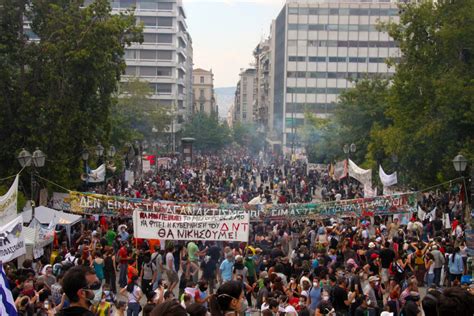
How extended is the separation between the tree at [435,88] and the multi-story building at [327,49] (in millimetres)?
68158

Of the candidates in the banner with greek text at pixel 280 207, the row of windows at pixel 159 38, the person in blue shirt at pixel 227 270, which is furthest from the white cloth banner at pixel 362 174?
the row of windows at pixel 159 38

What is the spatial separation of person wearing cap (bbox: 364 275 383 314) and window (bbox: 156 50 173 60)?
89.9 meters

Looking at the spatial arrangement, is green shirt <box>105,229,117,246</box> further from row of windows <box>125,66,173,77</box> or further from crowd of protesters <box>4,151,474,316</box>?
row of windows <box>125,66,173,77</box>

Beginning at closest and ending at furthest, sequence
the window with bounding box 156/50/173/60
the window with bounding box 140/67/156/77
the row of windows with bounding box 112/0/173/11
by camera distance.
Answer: the row of windows with bounding box 112/0/173/11, the window with bounding box 140/67/156/77, the window with bounding box 156/50/173/60

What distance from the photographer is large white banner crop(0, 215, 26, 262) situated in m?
14.7

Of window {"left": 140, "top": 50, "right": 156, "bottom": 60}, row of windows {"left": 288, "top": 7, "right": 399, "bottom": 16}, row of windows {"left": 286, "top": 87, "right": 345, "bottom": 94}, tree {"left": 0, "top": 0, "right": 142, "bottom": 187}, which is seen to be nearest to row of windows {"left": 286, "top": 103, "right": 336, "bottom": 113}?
row of windows {"left": 286, "top": 87, "right": 345, "bottom": 94}

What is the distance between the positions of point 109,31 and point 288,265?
1381 cm

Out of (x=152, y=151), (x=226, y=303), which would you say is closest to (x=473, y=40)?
(x=226, y=303)

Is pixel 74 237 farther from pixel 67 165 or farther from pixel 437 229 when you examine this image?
pixel 437 229

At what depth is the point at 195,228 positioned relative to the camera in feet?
62.4

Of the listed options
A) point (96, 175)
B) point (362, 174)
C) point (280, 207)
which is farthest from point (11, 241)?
point (362, 174)

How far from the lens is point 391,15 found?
97.9 m

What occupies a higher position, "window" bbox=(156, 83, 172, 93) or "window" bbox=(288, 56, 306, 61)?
"window" bbox=(288, 56, 306, 61)

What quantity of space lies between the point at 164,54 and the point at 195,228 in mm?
85846
